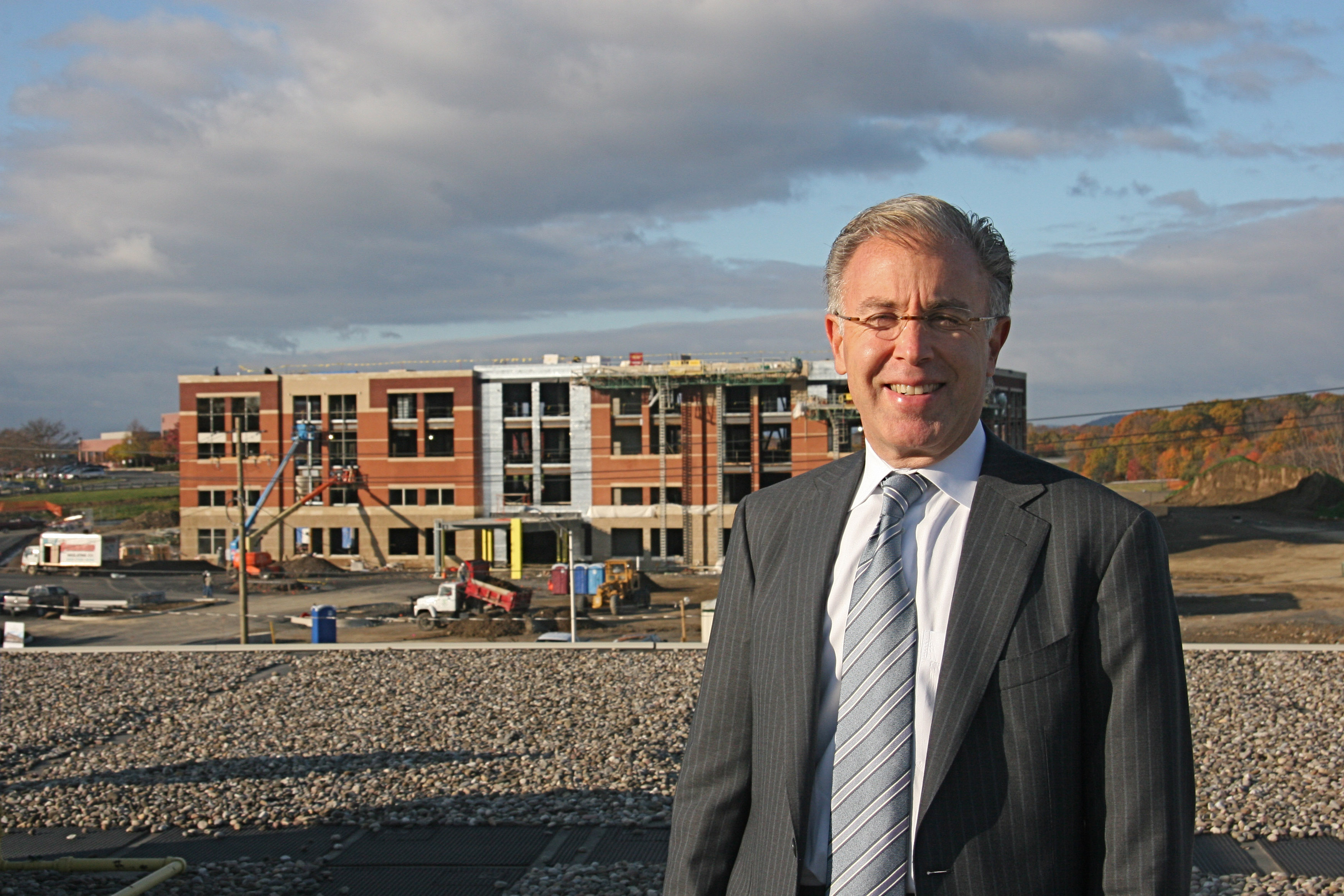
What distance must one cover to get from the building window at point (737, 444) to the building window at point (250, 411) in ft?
83.9

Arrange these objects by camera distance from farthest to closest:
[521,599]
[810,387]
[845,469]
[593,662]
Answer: [810,387], [521,599], [593,662], [845,469]

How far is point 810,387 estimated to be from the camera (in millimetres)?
50594

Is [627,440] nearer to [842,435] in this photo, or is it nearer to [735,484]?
[735,484]

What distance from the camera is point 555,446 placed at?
177 ft

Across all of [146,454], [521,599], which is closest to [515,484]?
[521,599]

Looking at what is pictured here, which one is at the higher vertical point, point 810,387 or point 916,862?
point 810,387

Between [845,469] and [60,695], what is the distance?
1692 centimetres

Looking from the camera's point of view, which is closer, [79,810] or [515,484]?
[79,810]

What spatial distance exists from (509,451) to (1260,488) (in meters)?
52.6

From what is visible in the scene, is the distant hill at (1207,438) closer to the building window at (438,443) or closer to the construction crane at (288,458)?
the building window at (438,443)

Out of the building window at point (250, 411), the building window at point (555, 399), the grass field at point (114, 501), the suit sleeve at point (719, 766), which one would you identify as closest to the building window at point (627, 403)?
the building window at point (555, 399)

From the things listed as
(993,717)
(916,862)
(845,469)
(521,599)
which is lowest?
(521,599)

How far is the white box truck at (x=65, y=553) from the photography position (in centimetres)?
4841

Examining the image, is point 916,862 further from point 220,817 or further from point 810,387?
point 810,387
